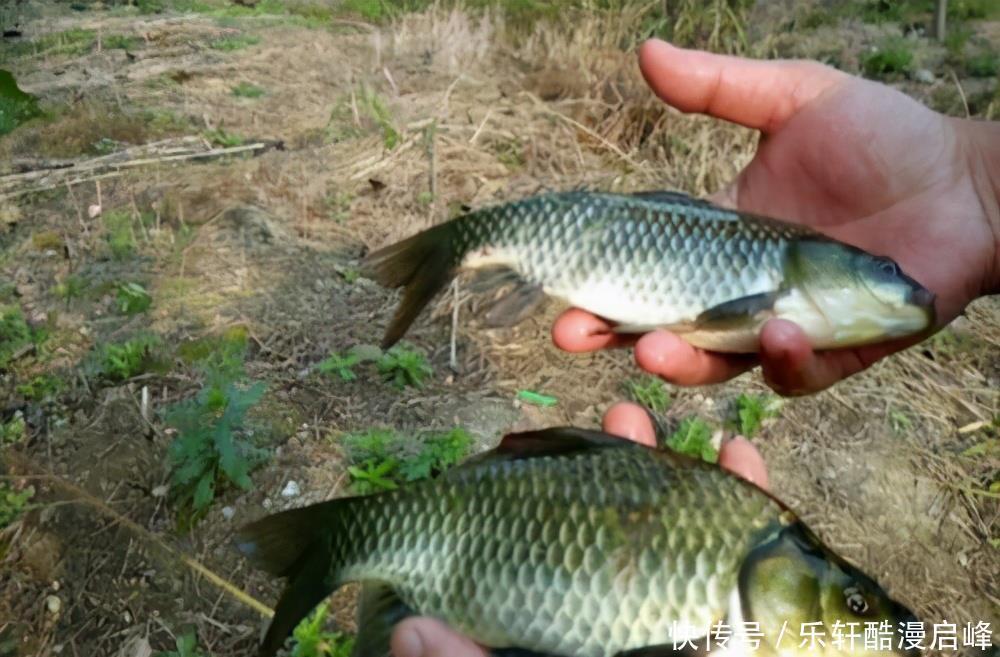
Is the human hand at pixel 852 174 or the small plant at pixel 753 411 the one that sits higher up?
the human hand at pixel 852 174

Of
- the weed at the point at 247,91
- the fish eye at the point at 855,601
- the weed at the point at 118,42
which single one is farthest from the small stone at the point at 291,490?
the weed at the point at 118,42

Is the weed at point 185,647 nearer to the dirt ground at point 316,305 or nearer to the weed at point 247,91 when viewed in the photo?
the dirt ground at point 316,305

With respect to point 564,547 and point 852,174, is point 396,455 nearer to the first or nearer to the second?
point 564,547

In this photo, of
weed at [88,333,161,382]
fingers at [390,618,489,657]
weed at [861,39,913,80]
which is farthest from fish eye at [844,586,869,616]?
weed at [861,39,913,80]

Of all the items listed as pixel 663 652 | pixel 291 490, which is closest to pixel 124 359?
pixel 291 490

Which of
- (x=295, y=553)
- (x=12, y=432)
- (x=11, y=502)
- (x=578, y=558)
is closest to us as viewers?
(x=578, y=558)

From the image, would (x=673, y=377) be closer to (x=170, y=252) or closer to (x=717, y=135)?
(x=717, y=135)

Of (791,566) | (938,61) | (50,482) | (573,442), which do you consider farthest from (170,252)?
(938,61)
